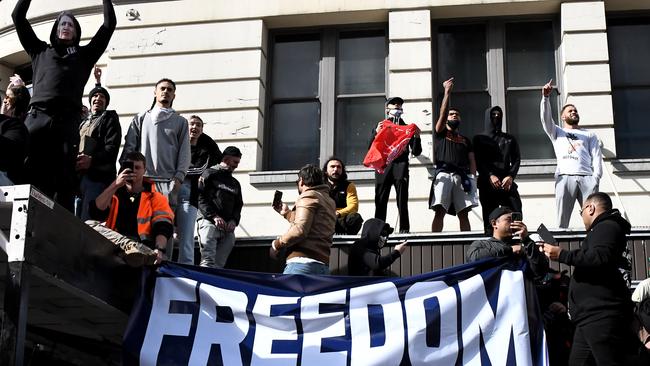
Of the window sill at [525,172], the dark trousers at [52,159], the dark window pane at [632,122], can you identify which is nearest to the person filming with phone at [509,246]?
the dark trousers at [52,159]

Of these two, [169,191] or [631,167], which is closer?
[169,191]

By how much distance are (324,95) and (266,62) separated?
1.07 meters

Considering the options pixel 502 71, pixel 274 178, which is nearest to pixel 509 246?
pixel 274 178

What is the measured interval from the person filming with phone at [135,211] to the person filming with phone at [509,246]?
281 cm

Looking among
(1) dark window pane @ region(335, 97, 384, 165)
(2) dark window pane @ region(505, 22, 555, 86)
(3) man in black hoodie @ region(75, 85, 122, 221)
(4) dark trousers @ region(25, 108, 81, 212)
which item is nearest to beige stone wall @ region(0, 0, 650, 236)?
(2) dark window pane @ region(505, 22, 555, 86)

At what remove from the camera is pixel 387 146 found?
496 inches

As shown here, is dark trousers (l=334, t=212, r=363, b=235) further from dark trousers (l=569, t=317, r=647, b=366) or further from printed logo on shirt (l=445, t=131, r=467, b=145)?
dark trousers (l=569, t=317, r=647, b=366)

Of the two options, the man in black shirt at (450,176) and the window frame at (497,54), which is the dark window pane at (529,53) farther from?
the man in black shirt at (450,176)

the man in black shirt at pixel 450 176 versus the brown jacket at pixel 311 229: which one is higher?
the man in black shirt at pixel 450 176

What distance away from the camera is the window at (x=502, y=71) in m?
15.6

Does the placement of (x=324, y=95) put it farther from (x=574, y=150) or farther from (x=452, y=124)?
(x=574, y=150)

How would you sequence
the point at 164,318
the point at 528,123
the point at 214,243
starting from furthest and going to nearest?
the point at 528,123
the point at 214,243
the point at 164,318

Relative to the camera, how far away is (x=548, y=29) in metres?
16.0

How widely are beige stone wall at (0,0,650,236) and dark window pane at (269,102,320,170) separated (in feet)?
1.18
